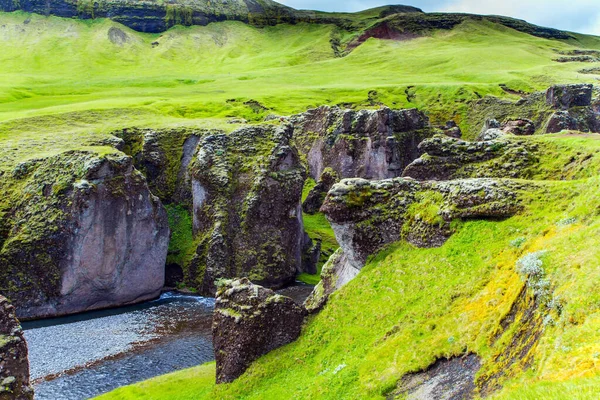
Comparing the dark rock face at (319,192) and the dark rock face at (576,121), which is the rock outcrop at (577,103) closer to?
the dark rock face at (576,121)

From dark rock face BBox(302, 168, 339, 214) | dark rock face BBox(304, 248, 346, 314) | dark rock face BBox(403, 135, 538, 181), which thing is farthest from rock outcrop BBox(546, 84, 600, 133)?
dark rock face BBox(304, 248, 346, 314)

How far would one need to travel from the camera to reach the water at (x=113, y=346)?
41719 millimetres

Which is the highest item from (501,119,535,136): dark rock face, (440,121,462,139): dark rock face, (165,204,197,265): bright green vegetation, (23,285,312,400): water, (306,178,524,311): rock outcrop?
(501,119,535,136): dark rock face

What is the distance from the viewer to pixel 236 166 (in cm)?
7506

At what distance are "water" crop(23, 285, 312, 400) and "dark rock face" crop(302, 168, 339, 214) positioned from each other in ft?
114

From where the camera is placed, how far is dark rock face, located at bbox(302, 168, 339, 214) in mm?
96750

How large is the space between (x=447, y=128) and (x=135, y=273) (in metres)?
88.8

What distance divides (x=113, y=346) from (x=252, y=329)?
23.9 metres

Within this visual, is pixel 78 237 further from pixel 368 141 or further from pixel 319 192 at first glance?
pixel 368 141

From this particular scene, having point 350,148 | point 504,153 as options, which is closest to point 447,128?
point 350,148

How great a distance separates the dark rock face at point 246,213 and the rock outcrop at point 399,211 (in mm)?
32426

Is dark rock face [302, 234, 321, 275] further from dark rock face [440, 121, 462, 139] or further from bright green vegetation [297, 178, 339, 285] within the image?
dark rock face [440, 121, 462, 139]

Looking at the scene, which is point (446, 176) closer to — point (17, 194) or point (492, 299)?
point (492, 299)

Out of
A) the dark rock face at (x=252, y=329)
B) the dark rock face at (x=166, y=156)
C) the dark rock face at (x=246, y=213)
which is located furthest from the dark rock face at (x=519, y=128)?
the dark rock face at (x=252, y=329)
